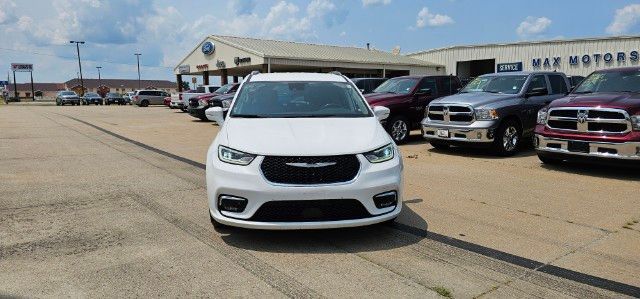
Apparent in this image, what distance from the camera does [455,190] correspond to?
6.68 meters

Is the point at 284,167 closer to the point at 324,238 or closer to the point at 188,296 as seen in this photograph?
the point at 324,238

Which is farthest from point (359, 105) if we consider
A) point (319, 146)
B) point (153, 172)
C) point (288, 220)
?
point (153, 172)

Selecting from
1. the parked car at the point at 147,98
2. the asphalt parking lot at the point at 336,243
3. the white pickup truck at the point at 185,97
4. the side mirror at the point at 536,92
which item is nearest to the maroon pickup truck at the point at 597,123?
the asphalt parking lot at the point at 336,243

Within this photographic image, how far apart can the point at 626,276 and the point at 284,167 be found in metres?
2.88

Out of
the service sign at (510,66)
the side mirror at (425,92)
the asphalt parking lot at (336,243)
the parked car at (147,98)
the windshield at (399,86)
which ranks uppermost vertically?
the service sign at (510,66)

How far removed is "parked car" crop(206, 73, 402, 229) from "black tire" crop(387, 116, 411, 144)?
6.91 metres

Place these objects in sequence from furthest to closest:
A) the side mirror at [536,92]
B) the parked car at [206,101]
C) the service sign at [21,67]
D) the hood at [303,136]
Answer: the service sign at [21,67]
the parked car at [206,101]
the side mirror at [536,92]
the hood at [303,136]

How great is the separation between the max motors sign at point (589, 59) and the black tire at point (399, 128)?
2590 cm

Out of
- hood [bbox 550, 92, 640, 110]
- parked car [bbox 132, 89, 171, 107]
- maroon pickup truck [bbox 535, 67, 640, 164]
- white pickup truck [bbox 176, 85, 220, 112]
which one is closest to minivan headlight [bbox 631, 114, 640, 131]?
maroon pickup truck [bbox 535, 67, 640, 164]

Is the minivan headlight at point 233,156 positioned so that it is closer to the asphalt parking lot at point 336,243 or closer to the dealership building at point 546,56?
the asphalt parking lot at point 336,243

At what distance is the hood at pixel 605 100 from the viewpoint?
720cm

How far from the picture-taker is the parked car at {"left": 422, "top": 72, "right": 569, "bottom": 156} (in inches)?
373

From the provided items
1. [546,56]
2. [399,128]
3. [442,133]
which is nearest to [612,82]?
[442,133]

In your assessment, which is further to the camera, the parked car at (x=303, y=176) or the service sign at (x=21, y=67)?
the service sign at (x=21, y=67)
